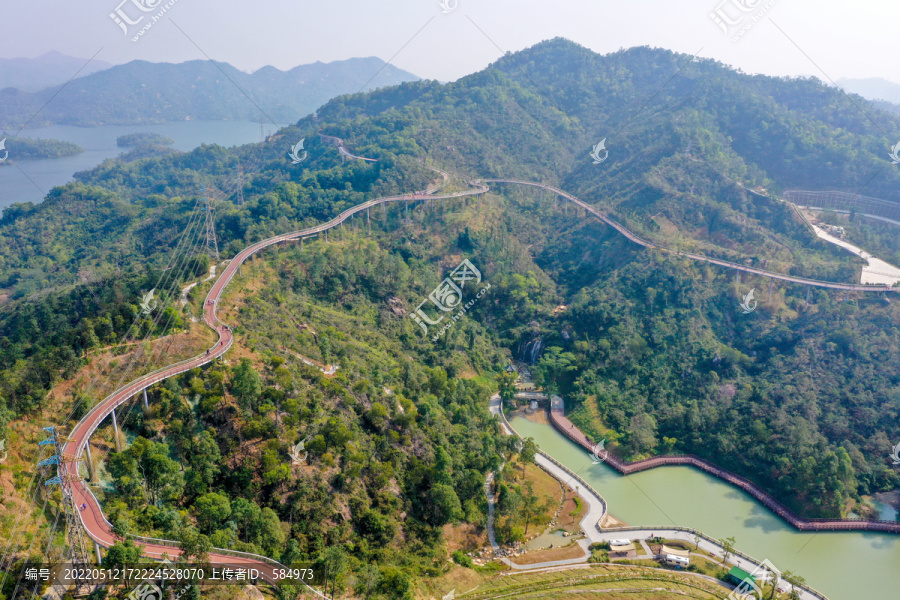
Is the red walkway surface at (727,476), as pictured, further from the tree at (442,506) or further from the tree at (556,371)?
the tree at (442,506)

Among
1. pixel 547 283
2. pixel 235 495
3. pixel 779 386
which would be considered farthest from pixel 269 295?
pixel 779 386

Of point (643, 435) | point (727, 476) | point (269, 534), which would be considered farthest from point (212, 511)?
point (727, 476)

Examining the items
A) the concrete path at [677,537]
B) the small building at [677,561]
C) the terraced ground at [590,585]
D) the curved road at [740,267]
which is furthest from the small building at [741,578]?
the curved road at [740,267]

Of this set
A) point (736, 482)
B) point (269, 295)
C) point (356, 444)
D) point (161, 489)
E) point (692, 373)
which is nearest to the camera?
point (161, 489)

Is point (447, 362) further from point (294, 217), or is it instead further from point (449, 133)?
point (449, 133)

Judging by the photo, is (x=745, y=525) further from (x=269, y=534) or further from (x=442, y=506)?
(x=269, y=534)

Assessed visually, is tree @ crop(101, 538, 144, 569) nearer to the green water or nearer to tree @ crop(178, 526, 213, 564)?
tree @ crop(178, 526, 213, 564)
